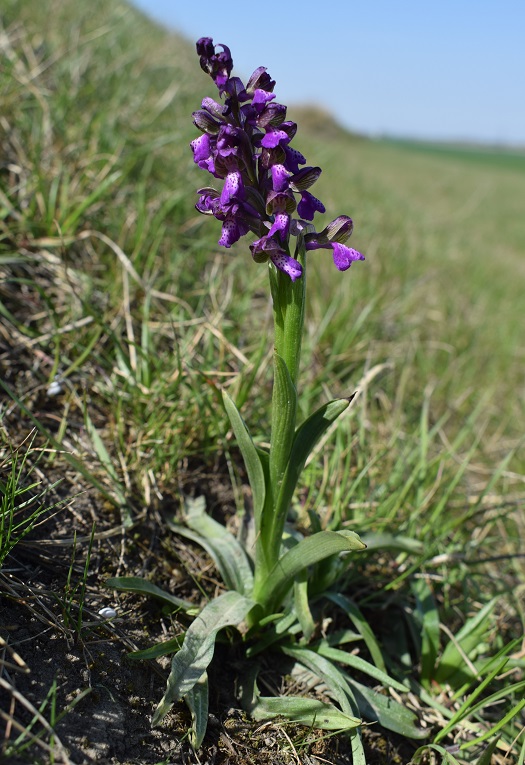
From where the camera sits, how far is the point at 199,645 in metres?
1.80

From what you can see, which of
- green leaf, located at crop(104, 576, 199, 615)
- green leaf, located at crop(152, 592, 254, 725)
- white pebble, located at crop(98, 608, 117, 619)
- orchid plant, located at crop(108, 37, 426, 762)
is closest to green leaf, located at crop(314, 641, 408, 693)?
orchid plant, located at crop(108, 37, 426, 762)

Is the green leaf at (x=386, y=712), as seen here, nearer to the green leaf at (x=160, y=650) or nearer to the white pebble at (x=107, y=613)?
the green leaf at (x=160, y=650)

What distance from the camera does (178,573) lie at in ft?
7.31

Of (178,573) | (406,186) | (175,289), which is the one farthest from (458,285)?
(406,186)

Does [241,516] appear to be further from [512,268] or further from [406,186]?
[406,186]

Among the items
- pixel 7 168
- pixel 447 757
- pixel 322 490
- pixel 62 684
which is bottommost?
pixel 447 757

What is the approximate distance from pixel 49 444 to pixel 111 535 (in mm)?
429

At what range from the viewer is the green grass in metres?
2.40

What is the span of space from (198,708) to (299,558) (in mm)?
492

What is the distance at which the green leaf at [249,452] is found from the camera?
182cm

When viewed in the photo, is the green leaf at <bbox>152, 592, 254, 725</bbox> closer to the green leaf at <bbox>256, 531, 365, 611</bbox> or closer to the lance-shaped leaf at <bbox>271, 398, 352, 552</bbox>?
the green leaf at <bbox>256, 531, 365, 611</bbox>

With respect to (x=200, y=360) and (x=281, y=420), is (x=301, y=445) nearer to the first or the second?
(x=281, y=420)

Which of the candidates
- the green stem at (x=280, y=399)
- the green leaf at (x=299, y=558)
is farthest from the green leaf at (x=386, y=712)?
the green stem at (x=280, y=399)

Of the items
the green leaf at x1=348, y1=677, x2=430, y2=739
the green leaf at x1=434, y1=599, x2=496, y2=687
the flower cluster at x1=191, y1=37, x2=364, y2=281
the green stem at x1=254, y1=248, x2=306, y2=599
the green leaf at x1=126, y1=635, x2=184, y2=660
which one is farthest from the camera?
the green leaf at x1=434, y1=599, x2=496, y2=687
